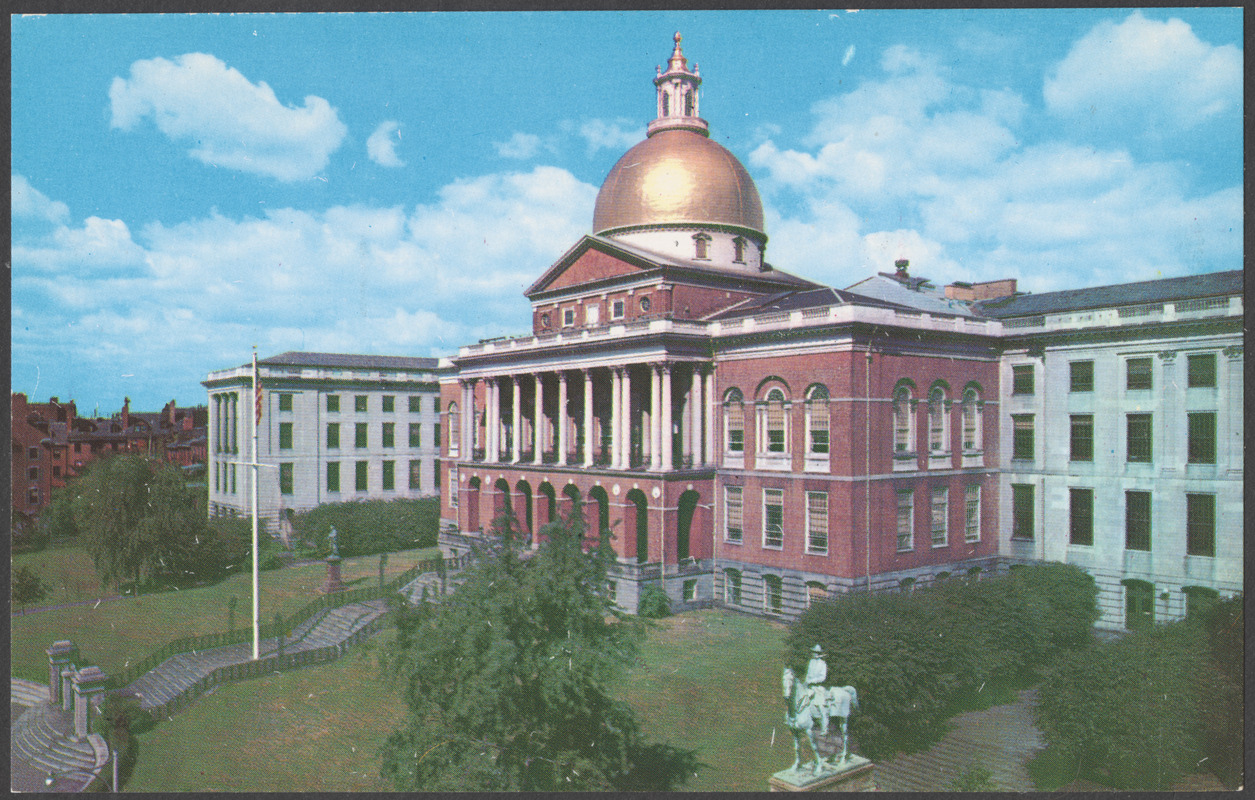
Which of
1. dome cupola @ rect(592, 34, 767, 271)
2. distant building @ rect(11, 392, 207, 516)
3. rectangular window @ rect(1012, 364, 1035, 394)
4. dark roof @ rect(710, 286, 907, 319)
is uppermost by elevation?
dome cupola @ rect(592, 34, 767, 271)

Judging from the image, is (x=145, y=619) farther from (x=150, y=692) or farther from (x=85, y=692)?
(x=85, y=692)

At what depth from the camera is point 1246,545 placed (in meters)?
20.1

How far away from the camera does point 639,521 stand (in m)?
39.2

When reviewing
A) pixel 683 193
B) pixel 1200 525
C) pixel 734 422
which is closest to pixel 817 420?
pixel 734 422

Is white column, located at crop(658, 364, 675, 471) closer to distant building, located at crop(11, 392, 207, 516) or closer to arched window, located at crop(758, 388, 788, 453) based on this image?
arched window, located at crop(758, 388, 788, 453)

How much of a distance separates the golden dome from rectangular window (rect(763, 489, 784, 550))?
15.0 meters

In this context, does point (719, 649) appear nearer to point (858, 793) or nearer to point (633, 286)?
point (858, 793)

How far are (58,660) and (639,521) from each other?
22.7 m

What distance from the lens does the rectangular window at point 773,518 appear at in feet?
115

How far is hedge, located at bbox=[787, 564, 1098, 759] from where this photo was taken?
21578 mm

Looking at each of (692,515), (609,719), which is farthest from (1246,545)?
(692,515)

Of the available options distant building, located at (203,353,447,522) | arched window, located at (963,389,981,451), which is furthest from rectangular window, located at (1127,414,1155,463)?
distant building, located at (203,353,447,522)

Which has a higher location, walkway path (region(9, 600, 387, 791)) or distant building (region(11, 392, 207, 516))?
distant building (region(11, 392, 207, 516))

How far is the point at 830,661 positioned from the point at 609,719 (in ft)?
26.1
